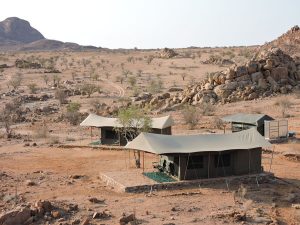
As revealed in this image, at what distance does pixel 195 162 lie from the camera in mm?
19469

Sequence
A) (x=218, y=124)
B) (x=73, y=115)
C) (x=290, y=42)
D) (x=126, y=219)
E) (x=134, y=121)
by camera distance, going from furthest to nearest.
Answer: (x=290, y=42), (x=73, y=115), (x=218, y=124), (x=134, y=121), (x=126, y=219)

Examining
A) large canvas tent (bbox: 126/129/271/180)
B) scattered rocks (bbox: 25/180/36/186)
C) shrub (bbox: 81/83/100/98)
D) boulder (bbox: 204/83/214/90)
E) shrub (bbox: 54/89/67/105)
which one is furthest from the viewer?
shrub (bbox: 81/83/100/98)

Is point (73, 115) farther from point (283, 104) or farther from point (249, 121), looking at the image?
point (283, 104)

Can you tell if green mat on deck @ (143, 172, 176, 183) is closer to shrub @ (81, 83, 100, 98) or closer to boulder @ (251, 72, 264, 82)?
boulder @ (251, 72, 264, 82)

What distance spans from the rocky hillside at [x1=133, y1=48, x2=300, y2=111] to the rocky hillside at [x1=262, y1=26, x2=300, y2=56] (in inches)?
761

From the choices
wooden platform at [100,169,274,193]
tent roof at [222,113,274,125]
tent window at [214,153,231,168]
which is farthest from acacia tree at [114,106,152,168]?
tent window at [214,153,231,168]

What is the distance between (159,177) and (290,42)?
49.0m

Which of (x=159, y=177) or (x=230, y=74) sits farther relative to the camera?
(x=230, y=74)

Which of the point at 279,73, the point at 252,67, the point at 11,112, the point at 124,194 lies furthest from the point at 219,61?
the point at 124,194

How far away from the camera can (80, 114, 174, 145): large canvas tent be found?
27.3m

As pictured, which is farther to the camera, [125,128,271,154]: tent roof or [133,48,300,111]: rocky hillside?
[133,48,300,111]: rocky hillside

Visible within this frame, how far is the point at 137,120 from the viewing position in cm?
2494

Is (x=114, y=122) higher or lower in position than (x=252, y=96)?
lower

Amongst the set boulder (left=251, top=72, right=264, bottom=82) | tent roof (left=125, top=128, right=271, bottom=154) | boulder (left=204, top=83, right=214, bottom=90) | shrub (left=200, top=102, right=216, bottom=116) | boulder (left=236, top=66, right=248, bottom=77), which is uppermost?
boulder (left=236, top=66, right=248, bottom=77)
